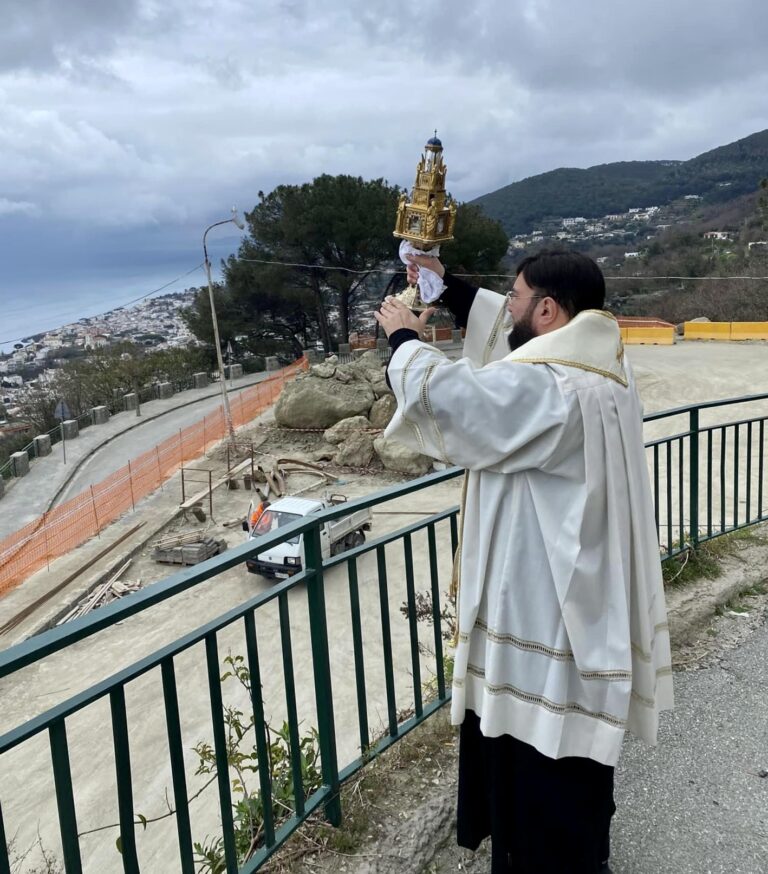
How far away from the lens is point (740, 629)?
393 centimetres

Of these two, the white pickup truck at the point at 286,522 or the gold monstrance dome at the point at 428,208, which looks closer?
the gold monstrance dome at the point at 428,208

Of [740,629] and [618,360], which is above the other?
[618,360]

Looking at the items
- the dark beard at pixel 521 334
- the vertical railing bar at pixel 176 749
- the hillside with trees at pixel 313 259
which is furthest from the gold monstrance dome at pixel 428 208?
the hillside with trees at pixel 313 259

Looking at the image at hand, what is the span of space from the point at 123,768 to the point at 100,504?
17.7 metres

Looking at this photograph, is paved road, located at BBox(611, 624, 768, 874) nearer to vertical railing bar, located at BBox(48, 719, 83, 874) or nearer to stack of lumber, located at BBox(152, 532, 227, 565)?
vertical railing bar, located at BBox(48, 719, 83, 874)

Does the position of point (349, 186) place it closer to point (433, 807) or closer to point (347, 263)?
point (347, 263)

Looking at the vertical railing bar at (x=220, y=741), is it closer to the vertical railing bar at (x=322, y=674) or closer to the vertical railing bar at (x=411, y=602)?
the vertical railing bar at (x=322, y=674)

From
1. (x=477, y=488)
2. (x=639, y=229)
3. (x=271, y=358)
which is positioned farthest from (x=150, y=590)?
(x=639, y=229)

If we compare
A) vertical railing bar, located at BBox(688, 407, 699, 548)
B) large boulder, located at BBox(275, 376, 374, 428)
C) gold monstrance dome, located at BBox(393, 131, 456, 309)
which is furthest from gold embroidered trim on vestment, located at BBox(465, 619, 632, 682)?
large boulder, located at BBox(275, 376, 374, 428)

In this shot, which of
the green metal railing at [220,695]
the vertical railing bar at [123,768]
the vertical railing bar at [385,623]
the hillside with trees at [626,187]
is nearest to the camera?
the green metal railing at [220,695]

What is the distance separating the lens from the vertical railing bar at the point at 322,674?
92.0 inches

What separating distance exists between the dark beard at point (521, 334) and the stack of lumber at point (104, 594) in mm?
12618

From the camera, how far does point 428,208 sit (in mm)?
2551

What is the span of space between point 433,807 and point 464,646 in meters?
0.81
